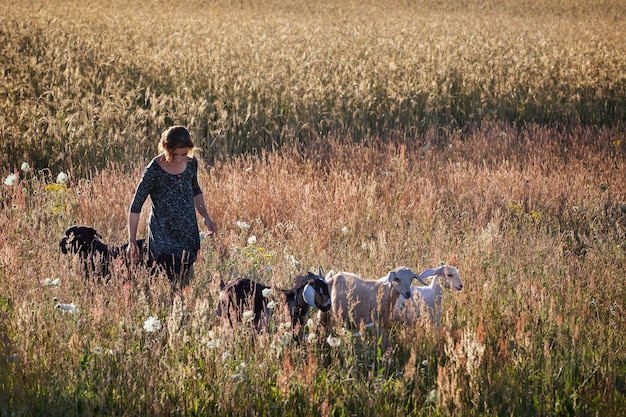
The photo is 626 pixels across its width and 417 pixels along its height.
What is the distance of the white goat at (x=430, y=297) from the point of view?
4289mm

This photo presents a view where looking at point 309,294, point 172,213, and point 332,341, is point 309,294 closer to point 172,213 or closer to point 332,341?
point 332,341

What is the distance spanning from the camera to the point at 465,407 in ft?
11.7

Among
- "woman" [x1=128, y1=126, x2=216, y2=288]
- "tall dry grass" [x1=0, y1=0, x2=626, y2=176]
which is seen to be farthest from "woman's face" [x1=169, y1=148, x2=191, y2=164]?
"tall dry grass" [x1=0, y1=0, x2=626, y2=176]

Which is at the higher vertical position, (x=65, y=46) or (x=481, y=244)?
(x=65, y=46)

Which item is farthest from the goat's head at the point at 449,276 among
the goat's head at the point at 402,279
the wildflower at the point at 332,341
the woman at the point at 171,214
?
the woman at the point at 171,214

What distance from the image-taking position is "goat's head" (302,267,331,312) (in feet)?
12.7

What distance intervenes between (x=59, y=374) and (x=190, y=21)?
58.7 feet

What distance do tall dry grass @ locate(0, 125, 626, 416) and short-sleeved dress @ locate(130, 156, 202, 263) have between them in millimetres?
299

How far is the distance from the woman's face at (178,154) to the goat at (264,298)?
998 millimetres

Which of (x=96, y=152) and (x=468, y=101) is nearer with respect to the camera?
(x=96, y=152)

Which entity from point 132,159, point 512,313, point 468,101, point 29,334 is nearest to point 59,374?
point 29,334

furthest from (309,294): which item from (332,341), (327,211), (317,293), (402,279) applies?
(327,211)

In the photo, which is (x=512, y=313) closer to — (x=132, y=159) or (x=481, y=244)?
(x=481, y=244)

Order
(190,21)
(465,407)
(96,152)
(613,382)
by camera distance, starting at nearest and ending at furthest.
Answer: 1. (465,407)
2. (613,382)
3. (96,152)
4. (190,21)
